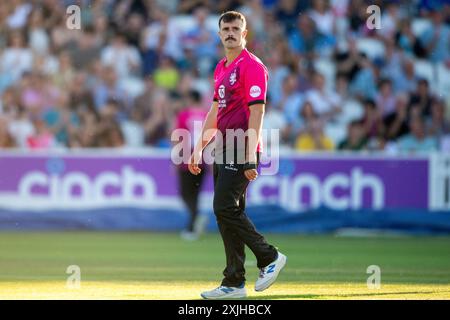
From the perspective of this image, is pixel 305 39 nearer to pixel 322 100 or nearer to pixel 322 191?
pixel 322 100

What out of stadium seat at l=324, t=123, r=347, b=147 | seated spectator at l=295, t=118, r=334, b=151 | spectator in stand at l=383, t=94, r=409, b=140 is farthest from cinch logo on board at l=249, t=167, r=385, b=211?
spectator in stand at l=383, t=94, r=409, b=140

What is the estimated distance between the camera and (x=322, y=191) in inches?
769

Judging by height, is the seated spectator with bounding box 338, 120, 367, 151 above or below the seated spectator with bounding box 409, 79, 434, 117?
below

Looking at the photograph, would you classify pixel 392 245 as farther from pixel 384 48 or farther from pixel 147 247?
pixel 384 48

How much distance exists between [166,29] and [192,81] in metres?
1.73

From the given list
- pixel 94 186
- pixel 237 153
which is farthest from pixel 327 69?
pixel 237 153

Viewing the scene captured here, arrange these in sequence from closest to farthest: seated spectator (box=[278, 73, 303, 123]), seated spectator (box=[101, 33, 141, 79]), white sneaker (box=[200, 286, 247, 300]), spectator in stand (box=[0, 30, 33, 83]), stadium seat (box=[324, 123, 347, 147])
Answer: white sneaker (box=[200, 286, 247, 300]), stadium seat (box=[324, 123, 347, 147]), seated spectator (box=[278, 73, 303, 123]), seated spectator (box=[101, 33, 141, 79]), spectator in stand (box=[0, 30, 33, 83])

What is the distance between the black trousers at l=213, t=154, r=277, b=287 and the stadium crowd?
10541 millimetres

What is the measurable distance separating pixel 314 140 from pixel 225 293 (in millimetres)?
11098

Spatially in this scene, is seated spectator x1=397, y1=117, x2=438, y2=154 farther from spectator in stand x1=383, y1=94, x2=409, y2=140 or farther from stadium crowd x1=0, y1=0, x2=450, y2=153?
spectator in stand x1=383, y1=94, x2=409, y2=140

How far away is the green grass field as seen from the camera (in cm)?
1045

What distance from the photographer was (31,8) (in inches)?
968

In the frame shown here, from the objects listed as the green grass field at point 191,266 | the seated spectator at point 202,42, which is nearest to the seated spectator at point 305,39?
the seated spectator at point 202,42
